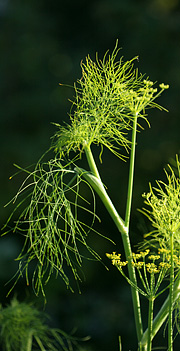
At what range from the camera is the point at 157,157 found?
2512 millimetres

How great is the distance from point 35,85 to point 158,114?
597mm

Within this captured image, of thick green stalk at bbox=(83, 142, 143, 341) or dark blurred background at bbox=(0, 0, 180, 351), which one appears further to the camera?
dark blurred background at bbox=(0, 0, 180, 351)

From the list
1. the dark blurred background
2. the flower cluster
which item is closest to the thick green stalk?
the flower cluster

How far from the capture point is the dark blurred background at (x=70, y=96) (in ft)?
7.96

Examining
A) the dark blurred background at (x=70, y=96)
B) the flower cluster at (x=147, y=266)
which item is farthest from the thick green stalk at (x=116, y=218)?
the dark blurred background at (x=70, y=96)

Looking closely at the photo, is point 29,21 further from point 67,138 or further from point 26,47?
point 67,138

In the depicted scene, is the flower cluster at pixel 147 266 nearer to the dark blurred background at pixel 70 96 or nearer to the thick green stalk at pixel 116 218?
the thick green stalk at pixel 116 218

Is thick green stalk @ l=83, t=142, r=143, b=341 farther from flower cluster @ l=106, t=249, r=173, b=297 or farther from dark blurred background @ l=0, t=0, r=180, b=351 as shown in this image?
dark blurred background @ l=0, t=0, r=180, b=351

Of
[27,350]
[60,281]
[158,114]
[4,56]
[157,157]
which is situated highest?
[4,56]

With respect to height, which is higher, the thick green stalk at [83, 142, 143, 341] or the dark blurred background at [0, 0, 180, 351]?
the dark blurred background at [0, 0, 180, 351]

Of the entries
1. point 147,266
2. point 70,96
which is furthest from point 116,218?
point 70,96

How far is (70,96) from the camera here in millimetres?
2699

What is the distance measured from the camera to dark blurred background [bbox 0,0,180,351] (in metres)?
2.43

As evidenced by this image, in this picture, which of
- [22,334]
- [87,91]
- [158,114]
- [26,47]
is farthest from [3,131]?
[87,91]
